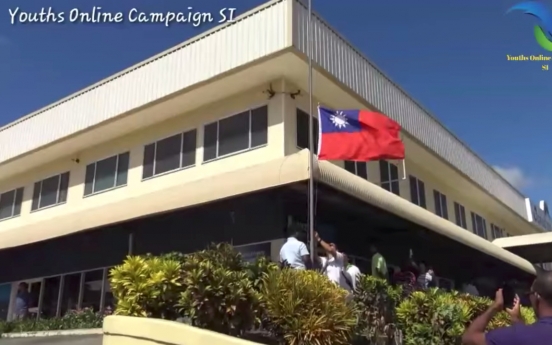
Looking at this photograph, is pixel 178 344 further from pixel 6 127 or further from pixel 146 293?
pixel 6 127

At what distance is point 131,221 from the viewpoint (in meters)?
11.8

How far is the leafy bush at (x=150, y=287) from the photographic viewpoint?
21.6ft

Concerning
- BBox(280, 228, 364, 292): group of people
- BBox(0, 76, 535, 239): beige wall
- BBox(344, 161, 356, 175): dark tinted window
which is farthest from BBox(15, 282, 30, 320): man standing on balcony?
BBox(280, 228, 364, 292): group of people

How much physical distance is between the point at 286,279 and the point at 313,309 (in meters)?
0.48

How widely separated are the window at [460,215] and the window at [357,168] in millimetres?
7717

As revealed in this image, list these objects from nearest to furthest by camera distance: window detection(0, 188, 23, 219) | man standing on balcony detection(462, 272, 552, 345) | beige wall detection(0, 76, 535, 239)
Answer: man standing on balcony detection(462, 272, 552, 345), beige wall detection(0, 76, 535, 239), window detection(0, 188, 23, 219)

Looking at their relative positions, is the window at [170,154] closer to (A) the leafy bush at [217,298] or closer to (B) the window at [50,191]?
(B) the window at [50,191]

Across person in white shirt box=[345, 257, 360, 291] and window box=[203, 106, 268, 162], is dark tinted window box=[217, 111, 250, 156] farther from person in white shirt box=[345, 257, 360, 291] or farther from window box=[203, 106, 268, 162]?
person in white shirt box=[345, 257, 360, 291]

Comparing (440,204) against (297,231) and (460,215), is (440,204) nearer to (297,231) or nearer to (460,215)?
(460,215)

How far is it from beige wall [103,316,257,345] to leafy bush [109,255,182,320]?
21 cm

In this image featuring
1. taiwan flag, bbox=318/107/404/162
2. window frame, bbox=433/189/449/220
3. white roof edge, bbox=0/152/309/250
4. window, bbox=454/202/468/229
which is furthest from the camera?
window, bbox=454/202/468/229

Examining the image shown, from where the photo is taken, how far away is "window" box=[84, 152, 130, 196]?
15031 mm

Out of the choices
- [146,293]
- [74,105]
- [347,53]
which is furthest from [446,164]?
[146,293]

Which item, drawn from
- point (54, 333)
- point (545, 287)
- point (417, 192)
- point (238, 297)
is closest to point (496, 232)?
point (417, 192)
